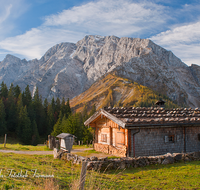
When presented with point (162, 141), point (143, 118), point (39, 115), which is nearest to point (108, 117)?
point (143, 118)

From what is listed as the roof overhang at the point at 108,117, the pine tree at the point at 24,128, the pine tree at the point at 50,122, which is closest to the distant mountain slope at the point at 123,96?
the pine tree at the point at 50,122

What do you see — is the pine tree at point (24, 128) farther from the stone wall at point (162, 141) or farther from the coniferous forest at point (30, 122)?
the stone wall at point (162, 141)

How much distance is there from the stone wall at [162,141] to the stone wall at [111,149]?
776mm

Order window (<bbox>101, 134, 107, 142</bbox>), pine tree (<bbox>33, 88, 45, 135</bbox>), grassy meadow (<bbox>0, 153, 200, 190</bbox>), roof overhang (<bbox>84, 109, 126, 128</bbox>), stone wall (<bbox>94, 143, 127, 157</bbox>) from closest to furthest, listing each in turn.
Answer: grassy meadow (<bbox>0, 153, 200, 190</bbox>) < roof overhang (<bbox>84, 109, 126, 128</bbox>) < stone wall (<bbox>94, 143, 127, 157</bbox>) < window (<bbox>101, 134, 107, 142</bbox>) < pine tree (<bbox>33, 88, 45, 135</bbox>)

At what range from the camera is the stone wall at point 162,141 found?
15.0 metres

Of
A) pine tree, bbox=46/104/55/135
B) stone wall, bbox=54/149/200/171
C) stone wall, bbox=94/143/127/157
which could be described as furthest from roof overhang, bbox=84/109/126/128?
pine tree, bbox=46/104/55/135

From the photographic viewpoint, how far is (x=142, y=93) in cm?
16250

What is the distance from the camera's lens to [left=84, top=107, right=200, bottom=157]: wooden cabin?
14.9m

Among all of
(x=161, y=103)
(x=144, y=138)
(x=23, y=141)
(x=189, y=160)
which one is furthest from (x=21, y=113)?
(x=189, y=160)

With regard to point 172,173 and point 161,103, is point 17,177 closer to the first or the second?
point 172,173

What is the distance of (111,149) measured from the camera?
55.7 feet

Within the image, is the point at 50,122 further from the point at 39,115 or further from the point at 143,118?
the point at 143,118

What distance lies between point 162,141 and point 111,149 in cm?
465

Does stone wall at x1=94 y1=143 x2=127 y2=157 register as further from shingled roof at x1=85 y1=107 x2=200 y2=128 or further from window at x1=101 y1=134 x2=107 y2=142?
shingled roof at x1=85 y1=107 x2=200 y2=128
